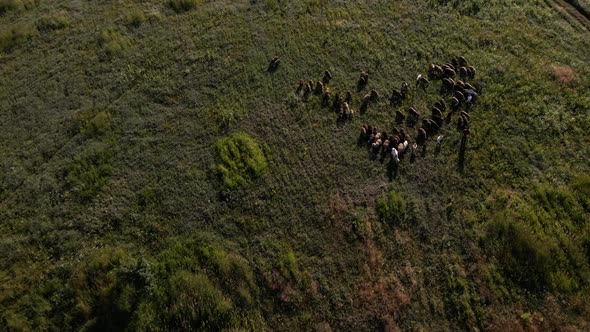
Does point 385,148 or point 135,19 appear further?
point 135,19

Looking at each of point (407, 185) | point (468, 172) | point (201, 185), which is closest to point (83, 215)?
point (201, 185)

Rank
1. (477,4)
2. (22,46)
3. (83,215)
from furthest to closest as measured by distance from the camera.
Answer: (477,4), (22,46), (83,215)

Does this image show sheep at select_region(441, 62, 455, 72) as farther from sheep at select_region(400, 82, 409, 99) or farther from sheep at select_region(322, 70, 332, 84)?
sheep at select_region(322, 70, 332, 84)

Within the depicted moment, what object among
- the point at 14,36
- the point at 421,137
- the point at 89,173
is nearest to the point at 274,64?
the point at 421,137

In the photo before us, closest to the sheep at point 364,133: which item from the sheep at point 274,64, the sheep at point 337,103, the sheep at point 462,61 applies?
the sheep at point 337,103

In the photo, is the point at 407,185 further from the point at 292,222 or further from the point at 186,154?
the point at 186,154

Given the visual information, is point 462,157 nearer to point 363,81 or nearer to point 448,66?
point 448,66

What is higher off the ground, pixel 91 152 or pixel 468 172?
pixel 468 172
